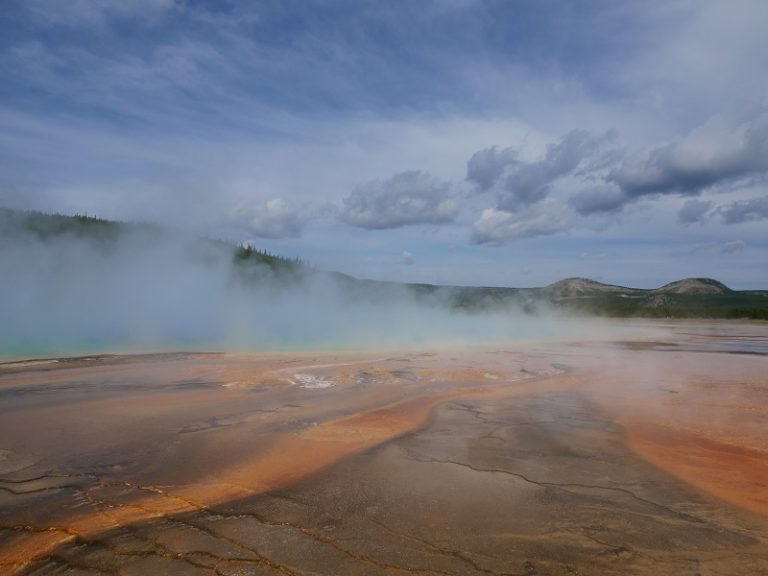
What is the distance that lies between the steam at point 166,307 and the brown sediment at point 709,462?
39.0 ft

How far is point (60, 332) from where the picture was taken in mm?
17797

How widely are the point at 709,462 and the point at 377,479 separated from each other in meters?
3.45

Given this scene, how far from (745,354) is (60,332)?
23.6m

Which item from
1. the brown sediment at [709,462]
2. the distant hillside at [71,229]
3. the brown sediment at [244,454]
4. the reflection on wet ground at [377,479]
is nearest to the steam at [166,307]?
the distant hillside at [71,229]

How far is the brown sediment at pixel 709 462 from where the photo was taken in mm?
4340

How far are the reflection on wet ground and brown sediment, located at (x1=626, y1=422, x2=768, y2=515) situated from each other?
0.11 feet

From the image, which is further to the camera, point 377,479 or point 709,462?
point 709,462

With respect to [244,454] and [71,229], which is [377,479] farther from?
[71,229]

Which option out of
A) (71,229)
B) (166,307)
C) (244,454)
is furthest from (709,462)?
(71,229)

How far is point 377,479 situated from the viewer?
15.0 feet

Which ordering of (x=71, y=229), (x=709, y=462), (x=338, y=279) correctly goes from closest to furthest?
(x=709, y=462)
(x=71, y=229)
(x=338, y=279)

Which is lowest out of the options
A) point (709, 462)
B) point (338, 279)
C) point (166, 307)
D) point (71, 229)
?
point (709, 462)

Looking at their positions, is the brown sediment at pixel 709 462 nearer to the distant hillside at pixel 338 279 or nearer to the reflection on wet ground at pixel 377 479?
the reflection on wet ground at pixel 377 479

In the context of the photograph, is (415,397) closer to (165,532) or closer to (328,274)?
(165,532)
